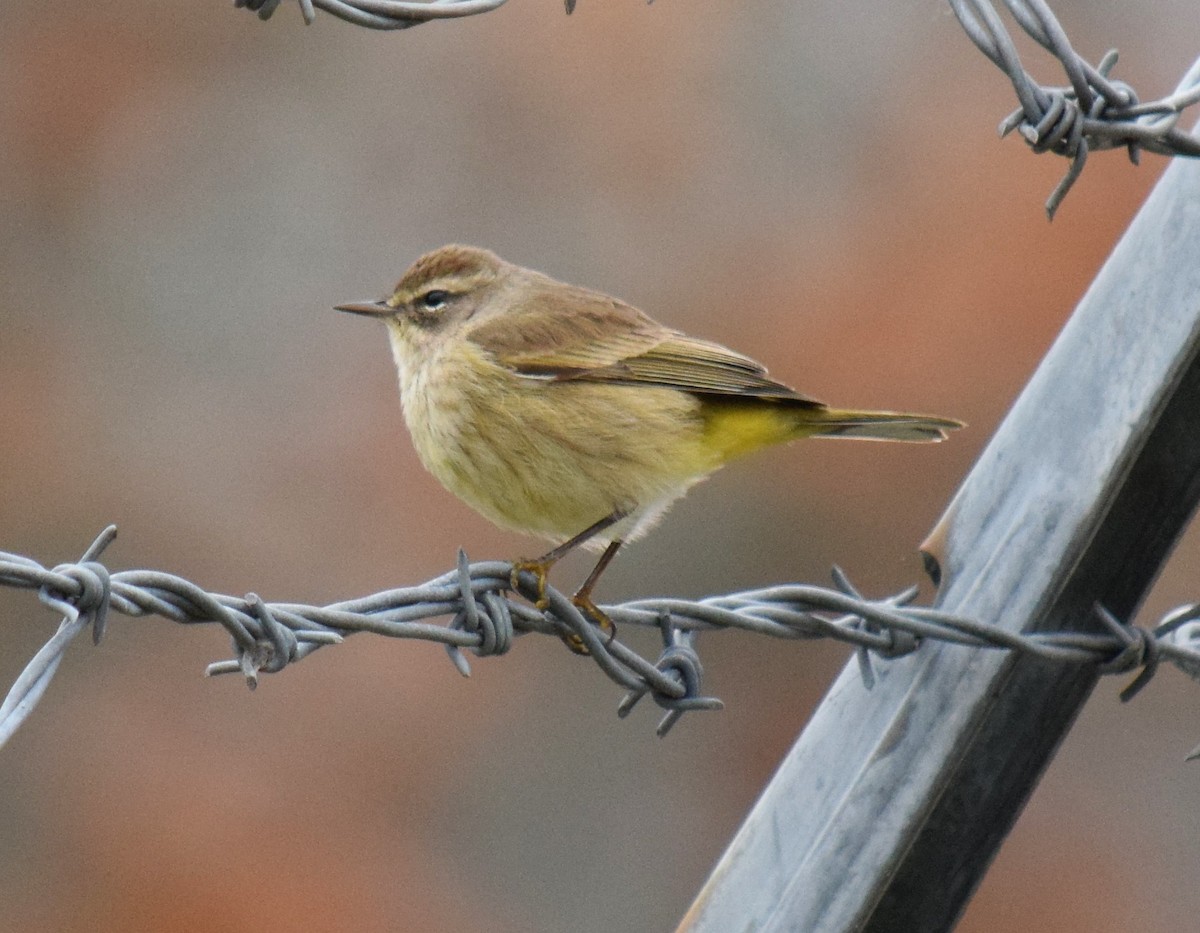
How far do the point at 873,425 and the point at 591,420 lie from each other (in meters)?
0.69

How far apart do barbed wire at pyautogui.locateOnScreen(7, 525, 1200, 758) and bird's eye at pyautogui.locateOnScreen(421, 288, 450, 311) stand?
1795 millimetres

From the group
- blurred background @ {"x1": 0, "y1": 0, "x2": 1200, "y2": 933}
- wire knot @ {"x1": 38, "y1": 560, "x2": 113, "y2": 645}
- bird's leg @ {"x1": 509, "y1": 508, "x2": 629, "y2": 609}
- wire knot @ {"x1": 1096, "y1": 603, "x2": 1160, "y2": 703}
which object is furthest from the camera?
blurred background @ {"x1": 0, "y1": 0, "x2": 1200, "y2": 933}

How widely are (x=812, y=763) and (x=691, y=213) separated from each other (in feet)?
21.8

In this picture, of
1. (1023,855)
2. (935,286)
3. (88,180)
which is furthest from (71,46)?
(1023,855)

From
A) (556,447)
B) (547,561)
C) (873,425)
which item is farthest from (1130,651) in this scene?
(556,447)

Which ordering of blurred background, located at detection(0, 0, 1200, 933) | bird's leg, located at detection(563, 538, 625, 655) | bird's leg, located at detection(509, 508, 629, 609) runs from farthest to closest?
1. blurred background, located at detection(0, 0, 1200, 933)
2. bird's leg, located at detection(563, 538, 625, 655)
3. bird's leg, located at detection(509, 508, 629, 609)

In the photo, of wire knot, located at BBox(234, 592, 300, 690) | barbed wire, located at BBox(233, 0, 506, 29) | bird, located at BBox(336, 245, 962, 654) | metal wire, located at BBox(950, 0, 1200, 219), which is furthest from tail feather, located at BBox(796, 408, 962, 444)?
wire knot, located at BBox(234, 592, 300, 690)

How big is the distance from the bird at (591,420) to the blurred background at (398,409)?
13.3 ft

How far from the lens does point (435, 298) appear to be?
4.58 meters

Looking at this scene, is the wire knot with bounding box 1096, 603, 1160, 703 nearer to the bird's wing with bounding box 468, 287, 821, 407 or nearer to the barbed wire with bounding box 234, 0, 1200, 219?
the barbed wire with bounding box 234, 0, 1200, 219

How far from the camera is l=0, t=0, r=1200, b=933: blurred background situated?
7.89 m

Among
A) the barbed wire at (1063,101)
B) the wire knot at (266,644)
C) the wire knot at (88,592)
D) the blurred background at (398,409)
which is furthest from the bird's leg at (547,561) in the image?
the blurred background at (398,409)

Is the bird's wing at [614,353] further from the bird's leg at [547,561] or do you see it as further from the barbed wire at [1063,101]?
the barbed wire at [1063,101]

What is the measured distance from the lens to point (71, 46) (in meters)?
9.09
